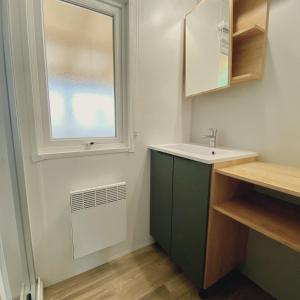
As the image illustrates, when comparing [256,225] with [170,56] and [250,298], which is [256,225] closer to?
[250,298]

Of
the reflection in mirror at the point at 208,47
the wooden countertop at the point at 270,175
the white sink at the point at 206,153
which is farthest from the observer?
the reflection in mirror at the point at 208,47

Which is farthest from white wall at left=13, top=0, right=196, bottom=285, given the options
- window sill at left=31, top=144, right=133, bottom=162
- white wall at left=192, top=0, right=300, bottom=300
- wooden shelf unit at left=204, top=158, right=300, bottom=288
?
wooden shelf unit at left=204, top=158, right=300, bottom=288

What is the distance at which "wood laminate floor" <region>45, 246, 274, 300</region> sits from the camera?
127 centimetres

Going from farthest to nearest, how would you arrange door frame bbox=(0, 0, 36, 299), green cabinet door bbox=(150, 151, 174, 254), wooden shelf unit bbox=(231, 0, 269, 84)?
1. green cabinet door bbox=(150, 151, 174, 254)
2. wooden shelf unit bbox=(231, 0, 269, 84)
3. door frame bbox=(0, 0, 36, 299)

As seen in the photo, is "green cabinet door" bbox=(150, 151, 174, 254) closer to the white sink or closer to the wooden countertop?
the white sink

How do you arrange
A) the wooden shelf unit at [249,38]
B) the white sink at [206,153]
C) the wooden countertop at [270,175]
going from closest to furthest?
the wooden countertop at [270,175], the white sink at [206,153], the wooden shelf unit at [249,38]

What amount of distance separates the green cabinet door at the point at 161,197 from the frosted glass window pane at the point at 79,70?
20.6 inches

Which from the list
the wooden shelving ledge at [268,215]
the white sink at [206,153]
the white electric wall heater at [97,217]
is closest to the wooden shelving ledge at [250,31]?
the white sink at [206,153]

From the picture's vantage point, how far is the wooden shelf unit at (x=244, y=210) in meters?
0.86

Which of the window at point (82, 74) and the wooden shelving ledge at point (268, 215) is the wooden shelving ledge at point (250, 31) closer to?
the window at point (82, 74)

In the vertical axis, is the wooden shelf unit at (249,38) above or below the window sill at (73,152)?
above

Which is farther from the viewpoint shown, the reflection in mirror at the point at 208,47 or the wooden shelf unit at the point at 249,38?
the reflection in mirror at the point at 208,47

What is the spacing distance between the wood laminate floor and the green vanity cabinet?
15cm

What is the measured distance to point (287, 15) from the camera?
3.58ft
